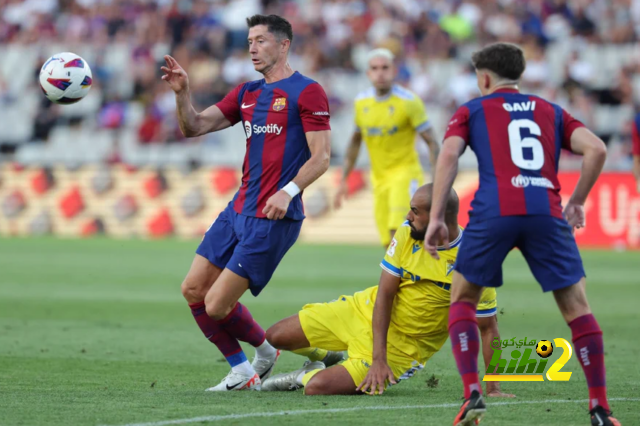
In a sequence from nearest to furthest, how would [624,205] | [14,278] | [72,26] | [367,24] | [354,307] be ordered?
[354,307]
[14,278]
[624,205]
[367,24]
[72,26]

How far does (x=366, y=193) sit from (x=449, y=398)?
47.6ft

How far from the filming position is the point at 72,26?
2692 cm

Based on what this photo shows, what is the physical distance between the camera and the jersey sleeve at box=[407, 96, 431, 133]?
11.1 meters

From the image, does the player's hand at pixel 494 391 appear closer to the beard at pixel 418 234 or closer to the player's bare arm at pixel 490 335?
the player's bare arm at pixel 490 335

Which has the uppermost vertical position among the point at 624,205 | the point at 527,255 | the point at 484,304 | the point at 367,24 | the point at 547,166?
the point at 367,24

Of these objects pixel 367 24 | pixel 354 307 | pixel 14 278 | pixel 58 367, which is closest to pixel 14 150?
pixel 367 24

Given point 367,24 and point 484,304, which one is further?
point 367,24

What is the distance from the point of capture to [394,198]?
36.9ft

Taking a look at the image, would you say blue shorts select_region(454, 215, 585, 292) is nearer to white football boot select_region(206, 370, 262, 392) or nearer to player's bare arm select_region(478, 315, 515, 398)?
player's bare arm select_region(478, 315, 515, 398)

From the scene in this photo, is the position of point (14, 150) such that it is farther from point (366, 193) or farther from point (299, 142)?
point (299, 142)

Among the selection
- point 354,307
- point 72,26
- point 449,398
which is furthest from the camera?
point 72,26

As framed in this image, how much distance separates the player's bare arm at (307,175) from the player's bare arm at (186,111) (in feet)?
2.56

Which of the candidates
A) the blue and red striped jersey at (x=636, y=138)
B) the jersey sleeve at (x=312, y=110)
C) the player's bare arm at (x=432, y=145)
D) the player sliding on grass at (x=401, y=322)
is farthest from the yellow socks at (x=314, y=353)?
the blue and red striped jersey at (x=636, y=138)

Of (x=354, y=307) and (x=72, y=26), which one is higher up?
(x=72, y=26)
